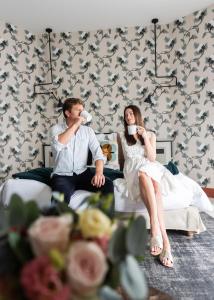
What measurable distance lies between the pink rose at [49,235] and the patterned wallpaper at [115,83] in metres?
3.24

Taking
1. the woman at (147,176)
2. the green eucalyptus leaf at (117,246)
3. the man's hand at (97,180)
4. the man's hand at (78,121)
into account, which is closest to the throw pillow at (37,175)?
the man's hand at (97,180)

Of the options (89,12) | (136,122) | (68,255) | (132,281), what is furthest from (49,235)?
(89,12)

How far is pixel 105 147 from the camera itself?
299cm

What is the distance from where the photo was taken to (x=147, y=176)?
1903 mm

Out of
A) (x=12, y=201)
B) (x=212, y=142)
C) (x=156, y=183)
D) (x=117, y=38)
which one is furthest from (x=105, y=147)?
(x=12, y=201)

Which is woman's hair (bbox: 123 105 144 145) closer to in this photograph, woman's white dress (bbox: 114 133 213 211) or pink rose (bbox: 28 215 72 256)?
woman's white dress (bbox: 114 133 213 211)

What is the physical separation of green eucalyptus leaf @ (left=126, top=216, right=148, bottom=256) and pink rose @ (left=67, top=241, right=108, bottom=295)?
79mm

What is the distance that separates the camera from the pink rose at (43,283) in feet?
1.44

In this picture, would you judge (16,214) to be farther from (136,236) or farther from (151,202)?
(151,202)

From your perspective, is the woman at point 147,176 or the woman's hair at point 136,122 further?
the woman's hair at point 136,122

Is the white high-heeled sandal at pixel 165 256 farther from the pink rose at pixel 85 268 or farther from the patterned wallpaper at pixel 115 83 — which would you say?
the patterned wallpaper at pixel 115 83

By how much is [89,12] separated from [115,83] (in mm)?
985

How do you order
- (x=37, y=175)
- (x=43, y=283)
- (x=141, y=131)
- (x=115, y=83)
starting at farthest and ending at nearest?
(x=115, y=83) < (x=37, y=175) < (x=141, y=131) < (x=43, y=283)

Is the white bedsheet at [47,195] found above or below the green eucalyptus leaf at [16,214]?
below
